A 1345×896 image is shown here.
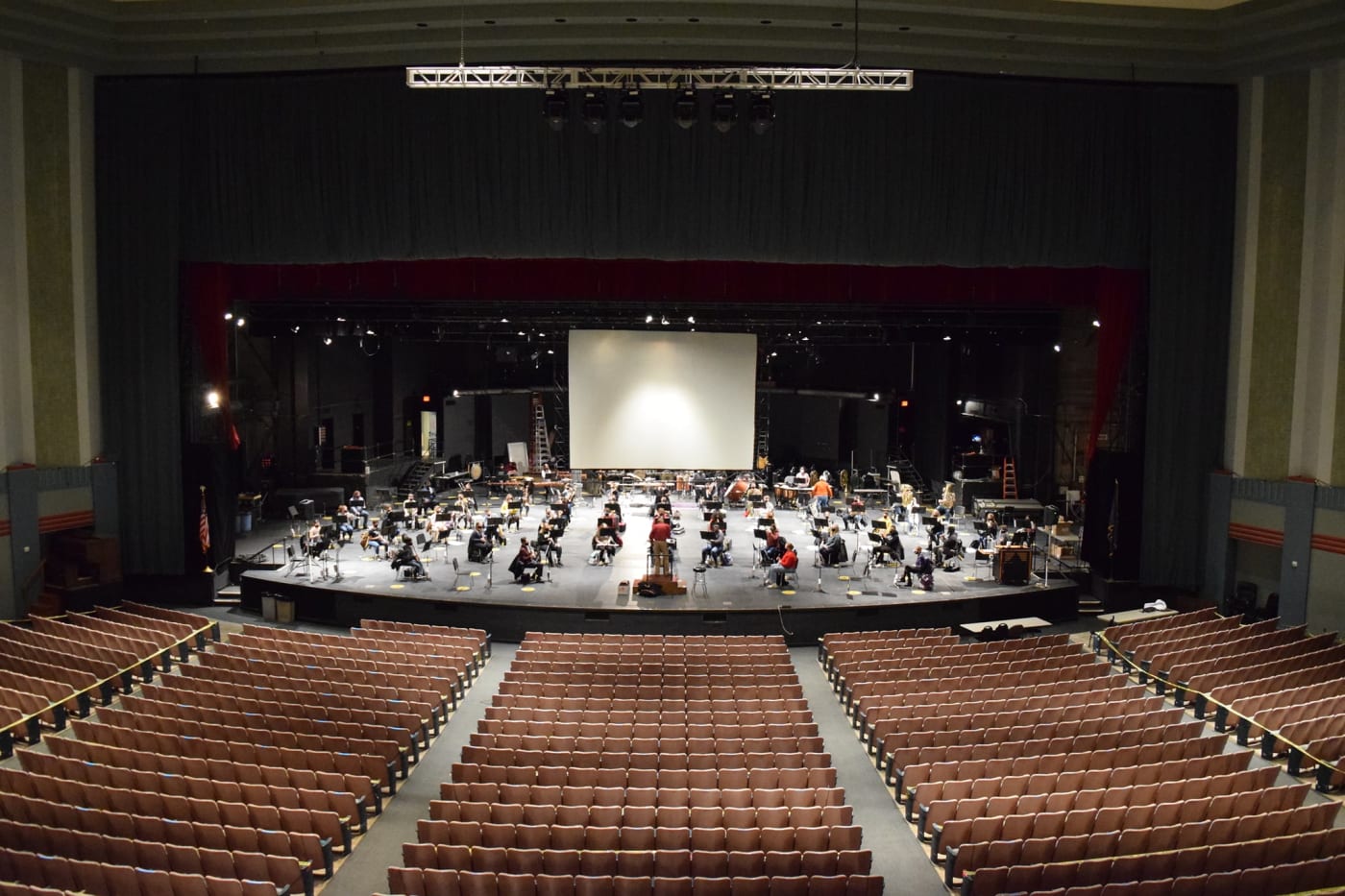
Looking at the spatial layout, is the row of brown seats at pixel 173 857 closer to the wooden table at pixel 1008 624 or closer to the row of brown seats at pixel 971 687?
the row of brown seats at pixel 971 687

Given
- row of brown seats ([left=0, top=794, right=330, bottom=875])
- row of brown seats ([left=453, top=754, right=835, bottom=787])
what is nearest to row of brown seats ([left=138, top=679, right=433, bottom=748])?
row of brown seats ([left=453, top=754, right=835, bottom=787])

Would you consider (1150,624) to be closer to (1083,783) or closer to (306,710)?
(1083,783)

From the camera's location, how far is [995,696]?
12.0 metres

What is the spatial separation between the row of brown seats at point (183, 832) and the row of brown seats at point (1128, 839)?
5548 mm

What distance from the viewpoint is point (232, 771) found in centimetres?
911

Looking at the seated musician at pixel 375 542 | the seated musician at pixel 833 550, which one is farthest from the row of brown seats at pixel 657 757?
the seated musician at pixel 375 542

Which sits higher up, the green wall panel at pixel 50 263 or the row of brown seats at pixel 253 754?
the green wall panel at pixel 50 263

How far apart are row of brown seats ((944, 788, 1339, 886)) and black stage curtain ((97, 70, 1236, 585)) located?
1193 centimetres

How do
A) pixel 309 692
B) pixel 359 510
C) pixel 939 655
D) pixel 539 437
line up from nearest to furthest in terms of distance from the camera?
1. pixel 309 692
2. pixel 939 655
3. pixel 359 510
4. pixel 539 437

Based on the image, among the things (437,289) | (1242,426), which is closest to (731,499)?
(437,289)

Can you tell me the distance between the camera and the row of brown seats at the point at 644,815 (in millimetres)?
8227

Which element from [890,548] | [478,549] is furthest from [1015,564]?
[478,549]

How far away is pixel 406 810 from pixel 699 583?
30.2 ft

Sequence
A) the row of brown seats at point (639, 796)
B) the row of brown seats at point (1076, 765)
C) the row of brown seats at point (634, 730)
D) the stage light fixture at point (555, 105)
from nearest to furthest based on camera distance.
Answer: the row of brown seats at point (639, 796), the row of brown seats at point (1076, 765), the row of brown seats at point (634, 730), the stage light fixture at point (555, 105)
